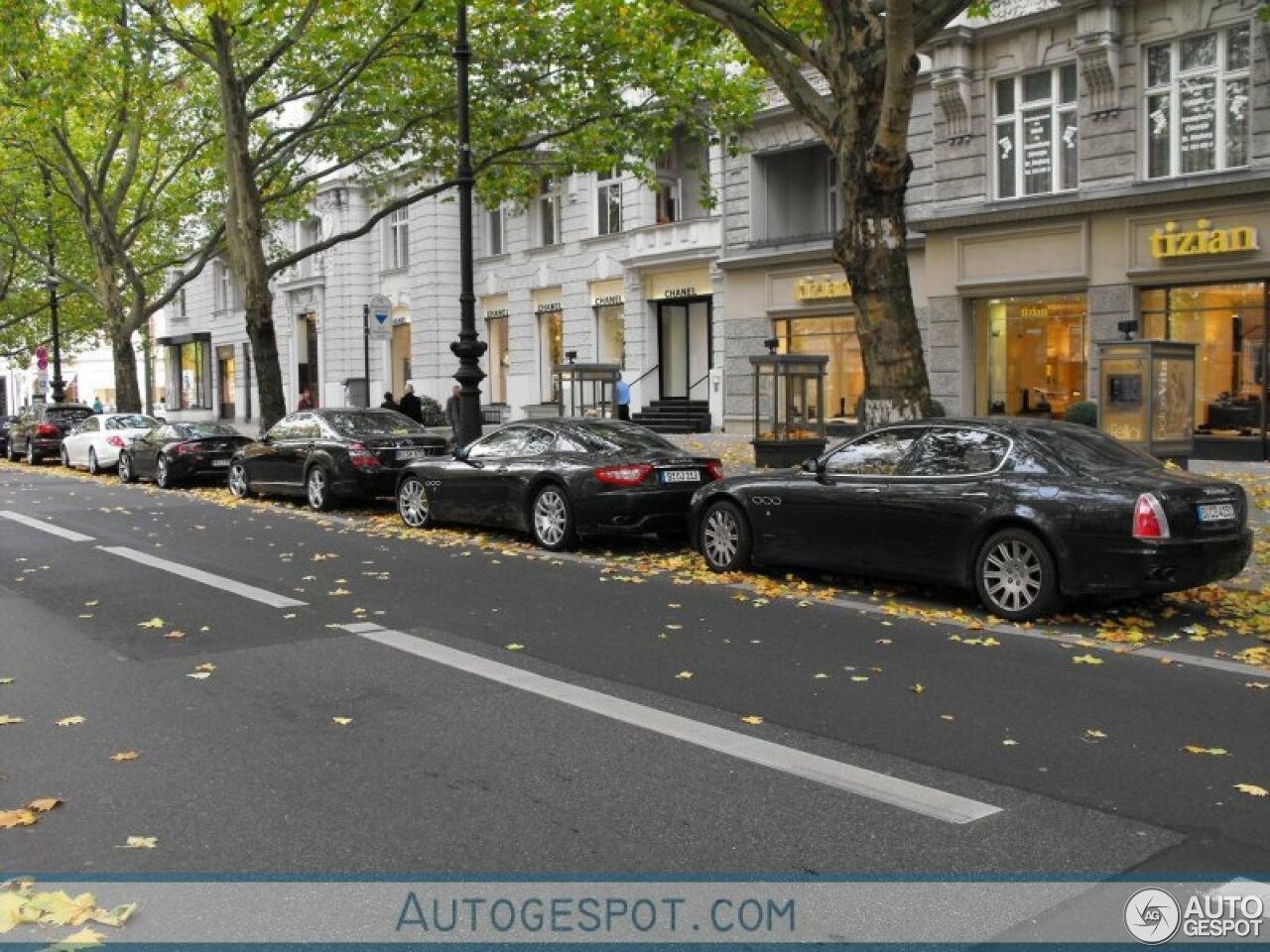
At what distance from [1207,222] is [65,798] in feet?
65.6

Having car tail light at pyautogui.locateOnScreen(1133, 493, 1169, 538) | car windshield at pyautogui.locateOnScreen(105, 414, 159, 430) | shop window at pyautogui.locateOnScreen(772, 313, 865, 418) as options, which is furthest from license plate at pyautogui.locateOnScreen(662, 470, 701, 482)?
car windshield at pyautogui.locateOnScreen(105, 414, 159, 430)

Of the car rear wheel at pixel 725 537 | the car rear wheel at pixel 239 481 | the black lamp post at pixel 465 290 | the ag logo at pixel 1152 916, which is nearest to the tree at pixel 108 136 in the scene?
the black lamp post at pixel 465 290

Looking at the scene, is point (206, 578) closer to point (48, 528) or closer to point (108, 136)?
point (48, 528)

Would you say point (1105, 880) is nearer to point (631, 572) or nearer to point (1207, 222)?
point (631, 572)

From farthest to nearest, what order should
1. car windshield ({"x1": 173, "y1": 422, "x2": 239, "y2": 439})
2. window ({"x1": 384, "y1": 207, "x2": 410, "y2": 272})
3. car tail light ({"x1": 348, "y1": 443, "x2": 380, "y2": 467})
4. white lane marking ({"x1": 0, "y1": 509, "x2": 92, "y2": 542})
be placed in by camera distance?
window ({"x1": 384, "y1": 207, "x2": 410, "y2": 272}), car windshield ({"x1": 173, "y1": 422, "x2": 239, "y2": 439}), car tail light ({"x1": 348, "y1": 443, "x2": 380, "y2": 467}), white lane marking ({"x1": 0, "y1": 509, "x2": 92, "y2": 542})

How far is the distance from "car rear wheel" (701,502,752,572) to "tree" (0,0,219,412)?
13948 mm

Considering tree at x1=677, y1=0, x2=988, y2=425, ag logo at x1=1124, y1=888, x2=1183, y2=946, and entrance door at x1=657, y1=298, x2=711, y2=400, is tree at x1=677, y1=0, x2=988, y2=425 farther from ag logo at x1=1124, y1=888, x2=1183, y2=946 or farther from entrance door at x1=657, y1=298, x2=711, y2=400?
entrance door at x1=657, y1=298, x2=711, y2=400

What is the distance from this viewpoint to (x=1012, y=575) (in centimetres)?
855

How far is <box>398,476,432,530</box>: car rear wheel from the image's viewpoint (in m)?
14.6

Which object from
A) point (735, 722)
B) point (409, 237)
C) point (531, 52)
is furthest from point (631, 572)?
point (409, 237)

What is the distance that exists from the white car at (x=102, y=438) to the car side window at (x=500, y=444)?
43.4ft

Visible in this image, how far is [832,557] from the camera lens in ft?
32.2

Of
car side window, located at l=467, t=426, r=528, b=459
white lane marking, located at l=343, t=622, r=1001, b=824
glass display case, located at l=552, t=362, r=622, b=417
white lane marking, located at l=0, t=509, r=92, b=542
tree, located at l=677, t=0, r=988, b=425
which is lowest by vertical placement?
white lane marking, located at l=343, t=622, r=1001, b=824

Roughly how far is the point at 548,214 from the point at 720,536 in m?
26.7
